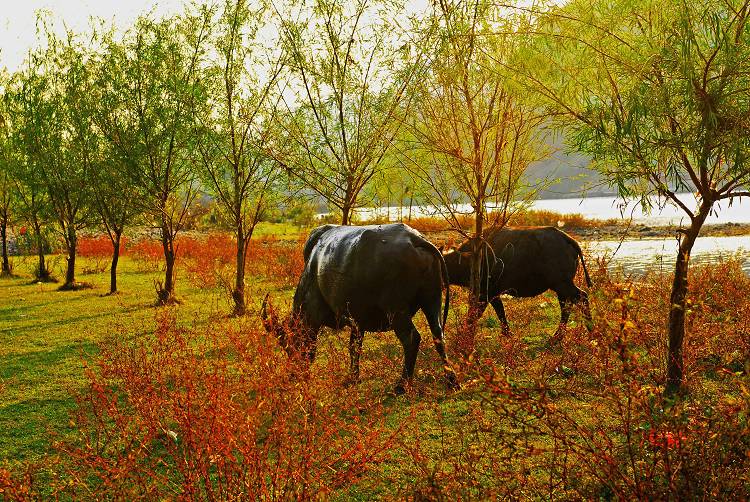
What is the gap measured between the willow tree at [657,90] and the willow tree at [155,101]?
28.6ft

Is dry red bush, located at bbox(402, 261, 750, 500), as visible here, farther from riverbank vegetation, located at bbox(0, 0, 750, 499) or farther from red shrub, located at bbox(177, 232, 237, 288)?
red shrub, located at bbox(177, 232, 237, 288)

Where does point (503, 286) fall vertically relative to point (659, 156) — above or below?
below

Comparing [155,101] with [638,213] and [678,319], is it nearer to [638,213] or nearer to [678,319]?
[678,319]

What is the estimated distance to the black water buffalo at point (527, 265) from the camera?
9461 mm

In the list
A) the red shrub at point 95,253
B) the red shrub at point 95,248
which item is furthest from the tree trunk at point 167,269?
the red shrub at point 95,248

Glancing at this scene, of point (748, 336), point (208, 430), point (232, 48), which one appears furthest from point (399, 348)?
point (232, 48)

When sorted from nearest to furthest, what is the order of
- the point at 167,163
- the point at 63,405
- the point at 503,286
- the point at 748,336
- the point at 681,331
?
the point at 681,331
the point at 63,405
the point at 748,336
the point at 503,286
the point at 167,163

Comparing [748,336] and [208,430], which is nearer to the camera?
[208,430]

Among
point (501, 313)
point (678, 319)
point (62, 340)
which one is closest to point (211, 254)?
point (62, 340)

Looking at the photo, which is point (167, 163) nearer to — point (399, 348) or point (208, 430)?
point (399, 348)

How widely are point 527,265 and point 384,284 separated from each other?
12.4 feet

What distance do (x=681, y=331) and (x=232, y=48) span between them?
998 centimetres

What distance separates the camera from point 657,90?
4895 millimetres

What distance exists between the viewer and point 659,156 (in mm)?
5426
